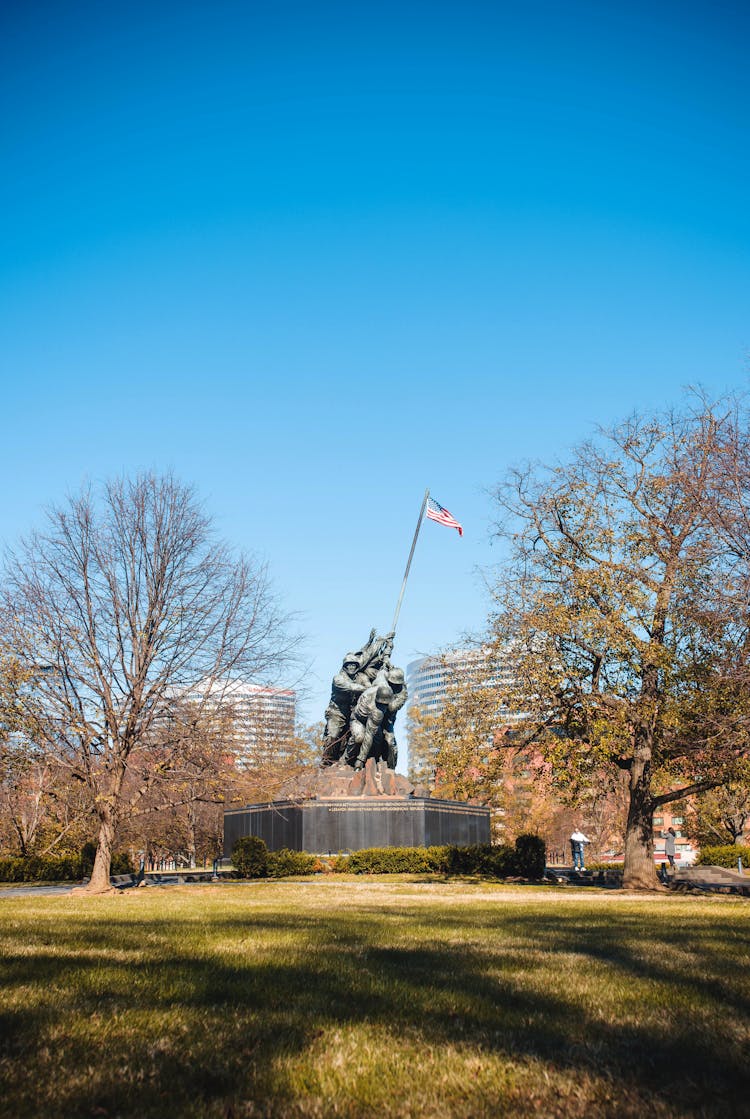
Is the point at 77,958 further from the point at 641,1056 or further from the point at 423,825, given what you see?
the point at 423,825

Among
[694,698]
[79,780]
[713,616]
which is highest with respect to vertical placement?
[713,616]

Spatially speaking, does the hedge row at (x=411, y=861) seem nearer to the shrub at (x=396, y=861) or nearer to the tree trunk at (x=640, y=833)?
the shrub at (x=396, y=861)

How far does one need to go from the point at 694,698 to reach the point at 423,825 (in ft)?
47.5

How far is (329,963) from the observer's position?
24.1ft

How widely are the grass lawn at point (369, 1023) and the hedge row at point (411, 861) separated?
64.7ft

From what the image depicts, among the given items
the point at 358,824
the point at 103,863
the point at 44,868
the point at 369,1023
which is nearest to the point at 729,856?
the point at 358,824

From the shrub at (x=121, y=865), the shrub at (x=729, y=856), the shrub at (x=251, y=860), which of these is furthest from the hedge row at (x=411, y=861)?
the shrub at (x=729, y=856)

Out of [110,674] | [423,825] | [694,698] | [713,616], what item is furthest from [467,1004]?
[423,825]

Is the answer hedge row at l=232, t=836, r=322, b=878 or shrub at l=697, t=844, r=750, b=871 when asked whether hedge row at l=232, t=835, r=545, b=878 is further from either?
shrub at l=697, t=844, r=750, b=871

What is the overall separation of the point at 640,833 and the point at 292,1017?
67.5ft

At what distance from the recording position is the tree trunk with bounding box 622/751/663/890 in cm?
2288

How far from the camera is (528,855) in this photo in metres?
28.8

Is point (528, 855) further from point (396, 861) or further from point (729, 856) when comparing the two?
point (729, 856)

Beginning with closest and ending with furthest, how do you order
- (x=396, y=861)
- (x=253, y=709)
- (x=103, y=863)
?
(x=103, y=863) → (x=253, y=709) → (x=396, y=861)
